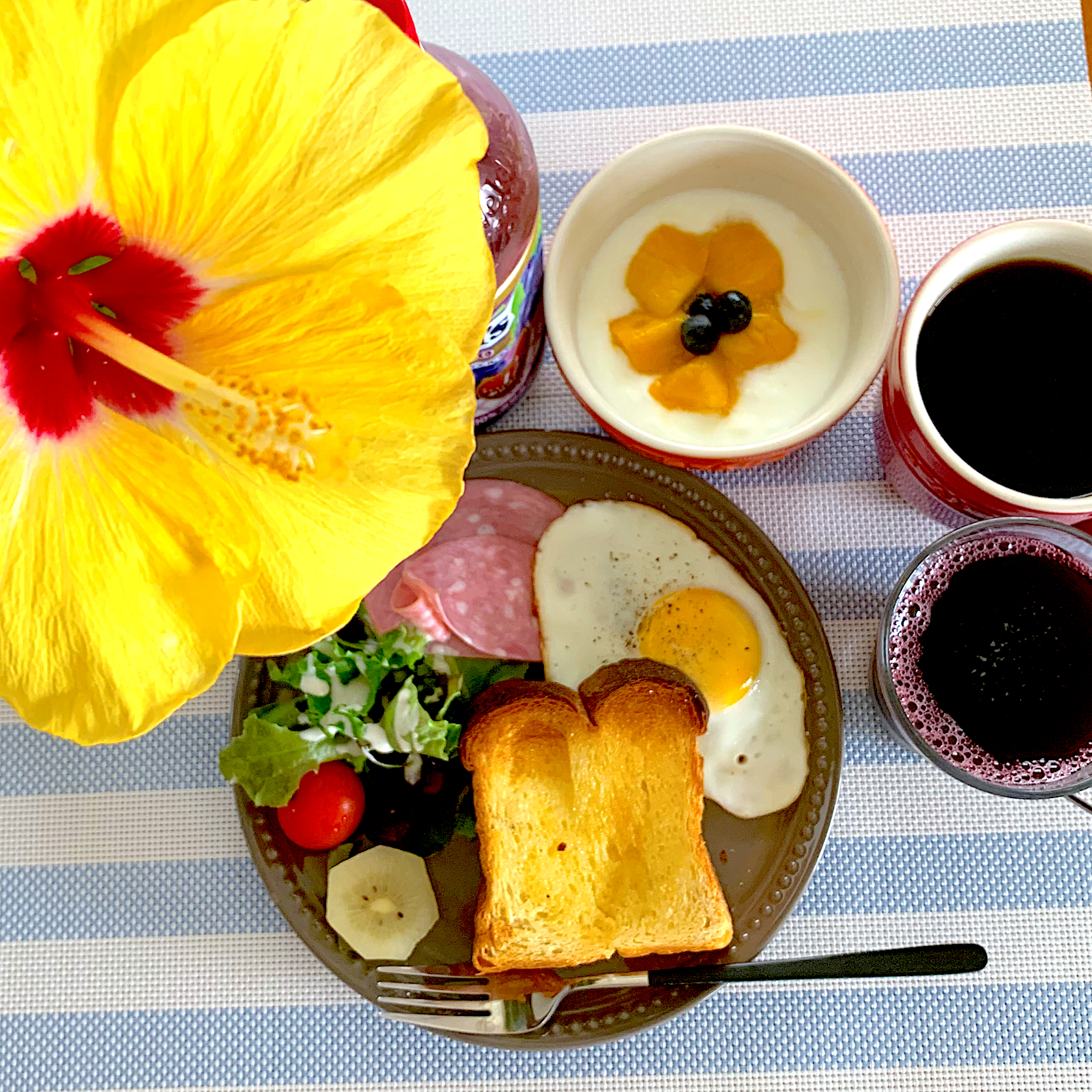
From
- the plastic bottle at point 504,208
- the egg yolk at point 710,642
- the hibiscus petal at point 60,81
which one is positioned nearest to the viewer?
the hibiscus petal at point 60,81

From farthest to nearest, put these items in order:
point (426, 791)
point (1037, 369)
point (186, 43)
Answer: point (426, 791) → point (1037, 369) → point (186, 43)

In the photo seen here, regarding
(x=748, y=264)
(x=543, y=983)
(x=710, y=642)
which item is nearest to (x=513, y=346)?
(x=748, y=264)

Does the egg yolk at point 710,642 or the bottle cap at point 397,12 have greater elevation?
the bottle cap at point 397,12

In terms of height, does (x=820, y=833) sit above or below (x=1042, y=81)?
below

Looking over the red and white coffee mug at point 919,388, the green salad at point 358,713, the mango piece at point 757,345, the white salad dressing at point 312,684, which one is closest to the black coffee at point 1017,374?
the red and white coffee mug at point 919,388

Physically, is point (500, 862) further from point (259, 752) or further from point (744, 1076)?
point (744, 1076)

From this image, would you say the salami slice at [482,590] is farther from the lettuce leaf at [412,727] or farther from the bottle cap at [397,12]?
the bottle cap at [397,12]

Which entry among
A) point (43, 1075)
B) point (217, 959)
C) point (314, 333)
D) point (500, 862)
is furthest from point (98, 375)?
point (43, 1075)
